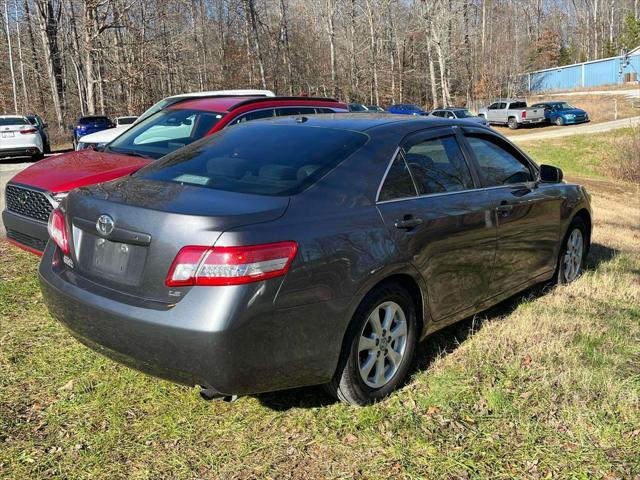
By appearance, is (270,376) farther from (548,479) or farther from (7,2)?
(7,2)

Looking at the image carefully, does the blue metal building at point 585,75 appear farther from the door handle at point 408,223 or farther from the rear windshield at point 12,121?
the door handle at point 408,223

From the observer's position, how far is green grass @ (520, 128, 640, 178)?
22609 millimetres

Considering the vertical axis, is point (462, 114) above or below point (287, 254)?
above

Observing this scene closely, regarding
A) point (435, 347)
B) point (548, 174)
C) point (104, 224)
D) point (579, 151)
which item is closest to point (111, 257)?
point (104, 224)

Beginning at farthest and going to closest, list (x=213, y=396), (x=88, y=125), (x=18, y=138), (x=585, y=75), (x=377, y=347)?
(x=585, y=75) → (x=88, y=125) → (x=18, y=138) → (x=377, y=347) → (x=213, y=396)

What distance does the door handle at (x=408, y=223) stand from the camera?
136 inches

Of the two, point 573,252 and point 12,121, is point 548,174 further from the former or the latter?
point 12,121

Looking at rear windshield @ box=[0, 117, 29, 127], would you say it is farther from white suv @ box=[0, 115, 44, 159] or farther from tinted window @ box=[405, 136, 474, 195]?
tinted window @ box=[405, 136, 474, 195]

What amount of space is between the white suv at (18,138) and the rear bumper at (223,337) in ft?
62.2

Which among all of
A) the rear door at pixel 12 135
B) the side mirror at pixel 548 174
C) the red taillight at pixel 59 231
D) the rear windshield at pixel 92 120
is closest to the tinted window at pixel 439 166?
the side mirror at pixel 548 174

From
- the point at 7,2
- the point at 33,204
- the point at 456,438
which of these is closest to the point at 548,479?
the point at 456,438

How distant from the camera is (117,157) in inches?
243

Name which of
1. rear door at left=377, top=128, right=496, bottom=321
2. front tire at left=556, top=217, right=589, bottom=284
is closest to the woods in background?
front tire at left=556, top=217, right=589, bottom=284

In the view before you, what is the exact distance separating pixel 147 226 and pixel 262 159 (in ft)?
3.12
